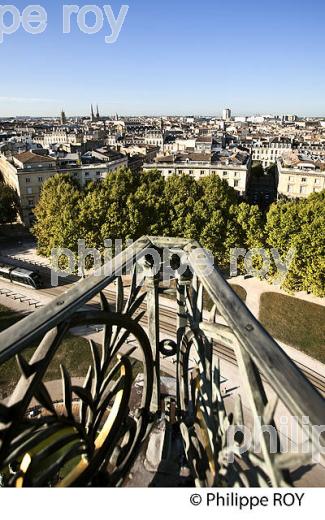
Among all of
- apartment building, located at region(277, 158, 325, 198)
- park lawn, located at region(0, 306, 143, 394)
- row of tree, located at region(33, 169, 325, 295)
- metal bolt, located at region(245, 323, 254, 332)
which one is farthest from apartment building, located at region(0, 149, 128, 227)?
metal bolt, located at region(245, 323, 254, 332)

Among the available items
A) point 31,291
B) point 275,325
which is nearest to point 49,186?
point 31,291

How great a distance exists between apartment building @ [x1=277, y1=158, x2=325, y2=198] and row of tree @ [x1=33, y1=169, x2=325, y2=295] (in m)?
25.9

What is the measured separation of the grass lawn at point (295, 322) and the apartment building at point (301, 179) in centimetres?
3537

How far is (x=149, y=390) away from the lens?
7.35m

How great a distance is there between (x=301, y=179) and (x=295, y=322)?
135 feet

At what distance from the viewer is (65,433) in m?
4.90

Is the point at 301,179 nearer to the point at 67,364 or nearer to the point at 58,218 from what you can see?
the point at 58,218

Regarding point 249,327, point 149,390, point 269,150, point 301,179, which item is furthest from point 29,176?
point 269,150

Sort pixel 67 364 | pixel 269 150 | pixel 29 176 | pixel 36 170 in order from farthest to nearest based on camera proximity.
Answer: pixel 269 150 < pixel 36 170 < pixel 29 176 < pixel 67 364

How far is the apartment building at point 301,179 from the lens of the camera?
63.0 meters

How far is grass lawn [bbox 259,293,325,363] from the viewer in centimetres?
2923

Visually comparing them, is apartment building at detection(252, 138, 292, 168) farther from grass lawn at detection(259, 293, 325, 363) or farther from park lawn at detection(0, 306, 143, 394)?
park lawn at detection(0, 306, 143, 394)

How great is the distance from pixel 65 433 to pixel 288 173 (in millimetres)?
69032

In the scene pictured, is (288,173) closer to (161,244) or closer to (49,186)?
(49,186)
